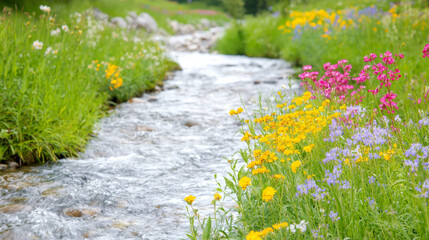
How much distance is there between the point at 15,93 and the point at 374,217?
393 cm

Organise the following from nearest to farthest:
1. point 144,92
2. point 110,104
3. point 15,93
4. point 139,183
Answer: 1. point 139,183
2. point 15,93
3. point 110,104
4. point 144,92

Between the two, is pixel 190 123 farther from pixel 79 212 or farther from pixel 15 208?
pixel 15 208

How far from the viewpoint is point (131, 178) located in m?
3.88

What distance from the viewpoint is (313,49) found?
7.97m

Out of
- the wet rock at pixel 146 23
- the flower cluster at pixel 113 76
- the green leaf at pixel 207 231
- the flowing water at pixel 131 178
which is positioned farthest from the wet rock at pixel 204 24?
the green leaf at pixel 207 231

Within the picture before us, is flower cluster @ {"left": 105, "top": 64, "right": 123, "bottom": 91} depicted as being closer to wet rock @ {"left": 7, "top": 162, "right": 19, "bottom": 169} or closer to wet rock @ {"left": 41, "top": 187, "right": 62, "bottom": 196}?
wet rock @ {"left": 7, "top": 162, "right": 19, "bottom": 169}

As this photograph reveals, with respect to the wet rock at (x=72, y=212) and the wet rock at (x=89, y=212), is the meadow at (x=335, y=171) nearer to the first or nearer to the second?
A: the wet rock at (x=89, y=212)

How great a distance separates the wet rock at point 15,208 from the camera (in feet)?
10.2

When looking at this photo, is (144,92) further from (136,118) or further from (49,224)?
(49,224)

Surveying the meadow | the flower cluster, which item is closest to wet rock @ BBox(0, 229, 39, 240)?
the meadow

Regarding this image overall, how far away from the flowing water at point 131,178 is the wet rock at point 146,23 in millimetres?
14223

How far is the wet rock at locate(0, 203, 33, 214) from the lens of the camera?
3109 mm

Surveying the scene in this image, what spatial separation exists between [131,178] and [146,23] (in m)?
18.3

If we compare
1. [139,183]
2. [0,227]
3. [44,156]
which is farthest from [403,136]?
[44,156]
